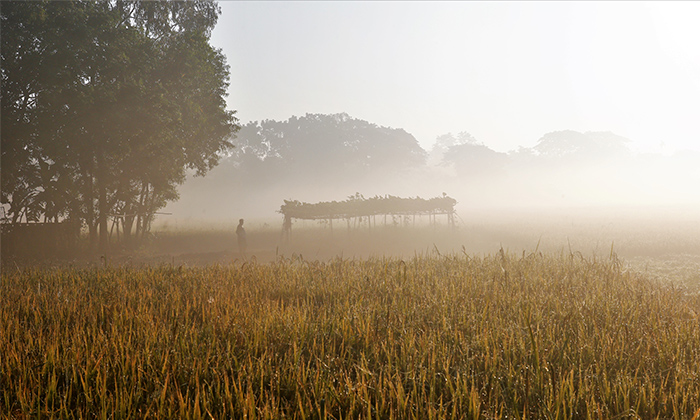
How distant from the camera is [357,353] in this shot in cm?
355

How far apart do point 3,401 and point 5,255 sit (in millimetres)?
13899

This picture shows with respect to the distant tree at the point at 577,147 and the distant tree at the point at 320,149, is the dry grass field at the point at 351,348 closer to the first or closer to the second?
the distant tree at the point at 320,149

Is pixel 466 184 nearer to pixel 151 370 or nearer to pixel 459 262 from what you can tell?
pixel 459 262

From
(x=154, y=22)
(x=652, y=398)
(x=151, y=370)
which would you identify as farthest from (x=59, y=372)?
(x=154, y=22)

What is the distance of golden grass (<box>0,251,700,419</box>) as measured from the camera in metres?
2.62

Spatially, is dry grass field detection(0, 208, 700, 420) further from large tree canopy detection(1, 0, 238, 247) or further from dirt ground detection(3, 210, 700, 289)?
large tree canopy detection(1, 0, 238, 247)

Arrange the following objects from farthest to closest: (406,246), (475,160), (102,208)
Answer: (475,160) → (406,246) → (102,208)

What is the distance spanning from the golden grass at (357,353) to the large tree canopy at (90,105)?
940cm

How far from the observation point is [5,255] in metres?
13.2

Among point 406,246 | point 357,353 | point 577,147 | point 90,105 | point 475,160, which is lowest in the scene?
point 406,246

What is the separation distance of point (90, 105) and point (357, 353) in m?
14.1

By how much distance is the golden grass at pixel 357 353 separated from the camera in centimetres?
262

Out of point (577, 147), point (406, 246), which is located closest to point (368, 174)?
point (406, 246)

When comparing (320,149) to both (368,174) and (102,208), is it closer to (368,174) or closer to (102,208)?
(368,174)
